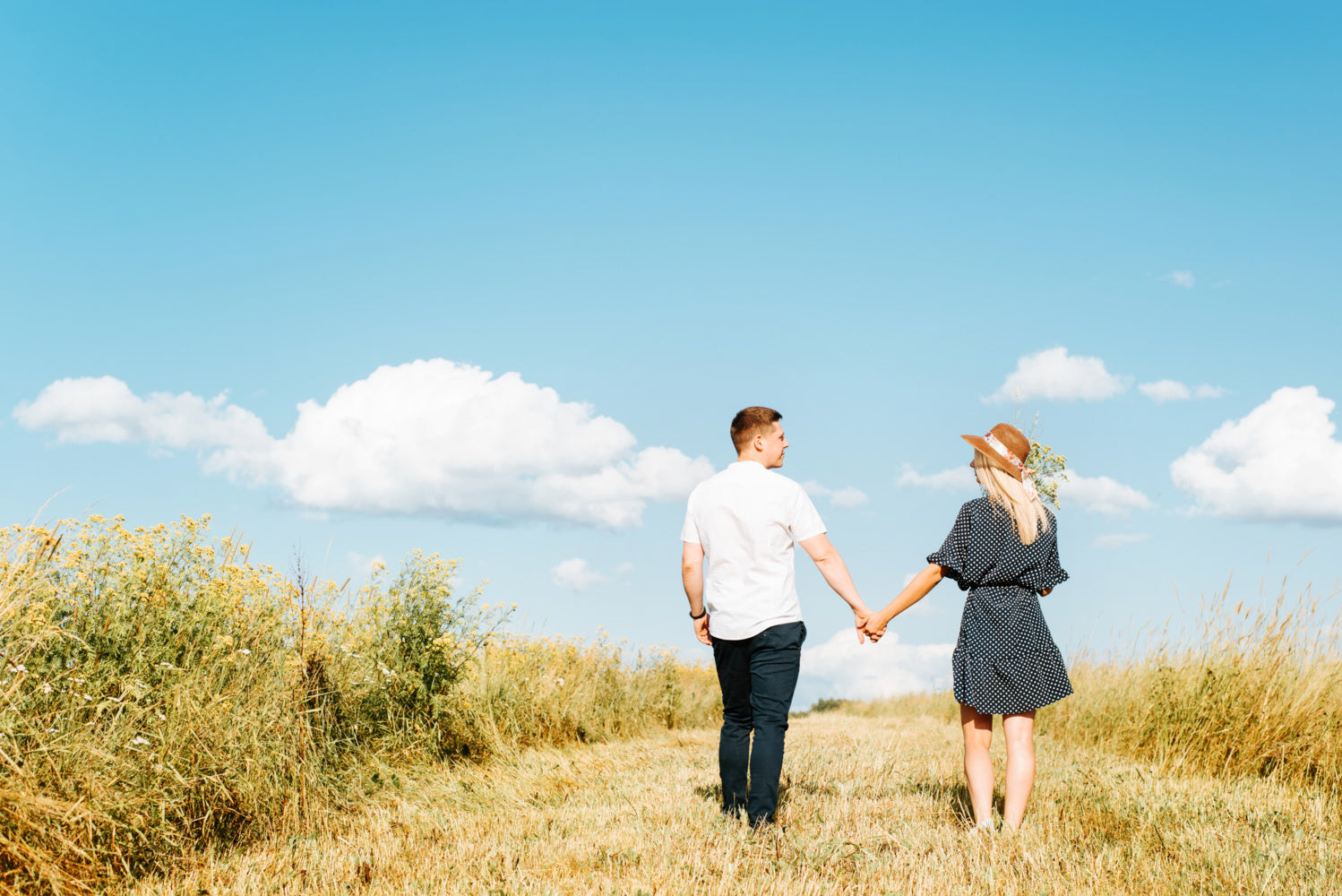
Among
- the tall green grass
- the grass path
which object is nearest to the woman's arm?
the grass path

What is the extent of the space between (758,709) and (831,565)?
966mm

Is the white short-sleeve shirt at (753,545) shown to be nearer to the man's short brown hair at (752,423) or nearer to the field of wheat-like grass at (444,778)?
the man's short brown hair at (752,423)

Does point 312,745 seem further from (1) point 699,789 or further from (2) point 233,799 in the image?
(1) point 699,789

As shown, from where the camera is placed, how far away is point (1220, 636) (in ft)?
29.9

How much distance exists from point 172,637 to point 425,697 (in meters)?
2.32

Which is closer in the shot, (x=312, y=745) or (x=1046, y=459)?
(x=312, y=745)

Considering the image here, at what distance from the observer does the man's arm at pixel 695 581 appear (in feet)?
19.5

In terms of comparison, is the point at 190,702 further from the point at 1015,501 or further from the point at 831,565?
the point at 1015,501

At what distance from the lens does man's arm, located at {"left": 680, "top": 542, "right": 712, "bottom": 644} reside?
234 inches

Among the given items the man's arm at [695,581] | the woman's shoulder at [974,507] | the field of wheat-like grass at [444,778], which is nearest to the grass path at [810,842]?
the field of wheat-like grass at [444,778]

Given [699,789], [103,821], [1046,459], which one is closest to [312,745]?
[103,821]

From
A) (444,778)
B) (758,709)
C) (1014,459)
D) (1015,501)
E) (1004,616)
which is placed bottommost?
(444,778)

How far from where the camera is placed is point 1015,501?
5.43 m

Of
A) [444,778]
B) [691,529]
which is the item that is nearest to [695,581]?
[691,529]
